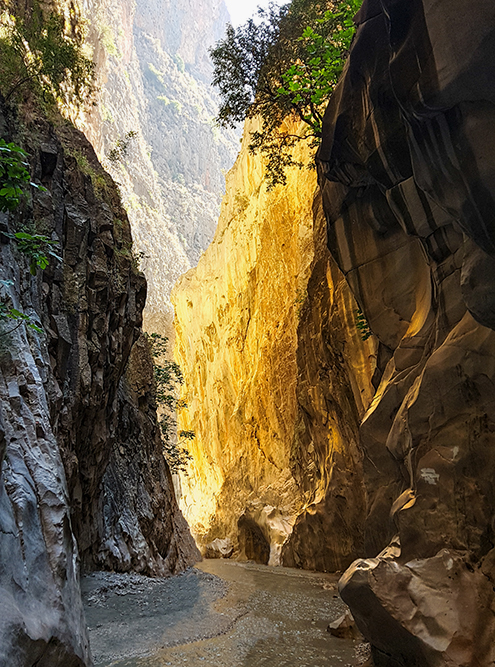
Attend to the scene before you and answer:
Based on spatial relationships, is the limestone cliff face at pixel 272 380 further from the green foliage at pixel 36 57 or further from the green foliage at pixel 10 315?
the green foliage at pixel 10 315

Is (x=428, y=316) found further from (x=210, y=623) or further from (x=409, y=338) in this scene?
(x=210, y=623)

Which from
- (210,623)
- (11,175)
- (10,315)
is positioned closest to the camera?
(11,175)

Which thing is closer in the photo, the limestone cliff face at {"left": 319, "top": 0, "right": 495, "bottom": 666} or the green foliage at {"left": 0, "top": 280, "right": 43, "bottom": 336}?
the green foliage at {"left": 0, "top": 280, "right": 43, "bottom": 336}

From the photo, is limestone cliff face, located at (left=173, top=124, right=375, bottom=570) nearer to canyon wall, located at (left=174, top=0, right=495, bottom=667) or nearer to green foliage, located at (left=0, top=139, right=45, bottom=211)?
canyon wall, located at (left=174, top=0, right=495, bottom=667)

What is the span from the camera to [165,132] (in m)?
85.7

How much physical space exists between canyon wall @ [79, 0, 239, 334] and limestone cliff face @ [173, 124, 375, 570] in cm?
1652

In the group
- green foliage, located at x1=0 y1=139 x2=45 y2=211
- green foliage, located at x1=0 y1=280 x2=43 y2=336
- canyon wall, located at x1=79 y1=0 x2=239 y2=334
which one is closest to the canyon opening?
green foliage, located at x1=0 y1=139 x2=45 y2=211

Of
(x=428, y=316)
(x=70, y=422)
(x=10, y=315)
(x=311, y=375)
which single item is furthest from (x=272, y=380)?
(x=10, y=315)

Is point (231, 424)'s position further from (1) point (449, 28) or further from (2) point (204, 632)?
(1) point (449, 28)

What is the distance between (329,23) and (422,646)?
14827 millimetres

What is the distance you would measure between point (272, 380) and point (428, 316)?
21.1 metres

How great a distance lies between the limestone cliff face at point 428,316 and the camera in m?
5.12

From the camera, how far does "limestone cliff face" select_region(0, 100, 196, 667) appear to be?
4129 mm

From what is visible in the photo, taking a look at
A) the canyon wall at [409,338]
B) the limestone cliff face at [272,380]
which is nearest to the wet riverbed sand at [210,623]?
the canyon wall at [409,338]
